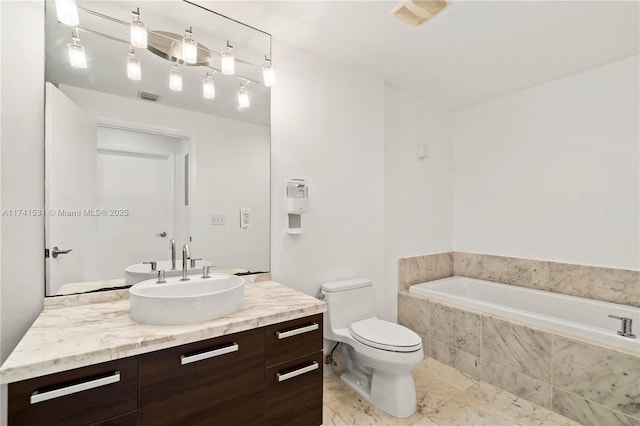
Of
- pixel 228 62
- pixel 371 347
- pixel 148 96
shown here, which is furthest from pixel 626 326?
pixel 148 96

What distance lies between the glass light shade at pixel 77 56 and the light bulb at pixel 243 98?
791 millimetres

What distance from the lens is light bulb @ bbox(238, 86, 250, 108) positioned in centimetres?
192

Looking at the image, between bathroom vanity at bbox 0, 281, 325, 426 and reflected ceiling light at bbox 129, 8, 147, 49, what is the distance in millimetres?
1291

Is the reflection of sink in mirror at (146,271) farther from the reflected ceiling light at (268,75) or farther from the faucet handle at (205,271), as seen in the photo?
the reflected ceiling light at (268,75)

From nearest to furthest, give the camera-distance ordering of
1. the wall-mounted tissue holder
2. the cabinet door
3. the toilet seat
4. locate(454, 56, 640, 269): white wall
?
1. the cabinet door
2. the toilet seat
3. the wall-mounted tissue holder
4. locate(454, 56, 640, 269): white wall

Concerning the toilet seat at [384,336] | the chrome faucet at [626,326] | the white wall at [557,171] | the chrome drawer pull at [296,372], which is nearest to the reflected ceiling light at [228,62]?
the chrome drawer pull at [296,372]

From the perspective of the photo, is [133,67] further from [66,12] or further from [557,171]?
[557,171]

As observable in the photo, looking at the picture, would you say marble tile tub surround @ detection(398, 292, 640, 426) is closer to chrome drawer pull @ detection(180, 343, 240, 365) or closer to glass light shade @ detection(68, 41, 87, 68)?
chrome drawer pull @ detection(180, 343, 240, 365)

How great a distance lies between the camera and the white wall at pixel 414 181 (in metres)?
2.73

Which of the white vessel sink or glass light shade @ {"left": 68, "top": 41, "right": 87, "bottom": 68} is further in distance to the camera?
glass light shade @ {"left": 68, "top": 41, "right": 87, "bottom": 68}

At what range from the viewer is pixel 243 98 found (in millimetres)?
1928

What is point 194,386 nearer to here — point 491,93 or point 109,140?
point 109,140

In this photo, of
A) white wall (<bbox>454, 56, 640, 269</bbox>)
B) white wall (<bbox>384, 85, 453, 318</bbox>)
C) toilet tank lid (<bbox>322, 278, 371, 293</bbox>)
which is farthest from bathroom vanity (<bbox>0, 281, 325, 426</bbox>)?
white wall (<bbox>454, 56, 640, 269</bbox>)

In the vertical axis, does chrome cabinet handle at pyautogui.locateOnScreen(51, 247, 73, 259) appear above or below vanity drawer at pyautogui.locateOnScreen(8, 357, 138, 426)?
above
